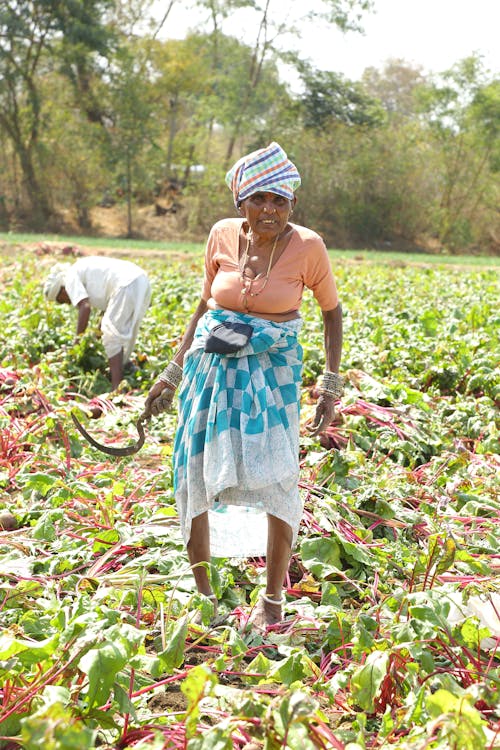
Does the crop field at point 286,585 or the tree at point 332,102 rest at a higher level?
the tree at point 332,102

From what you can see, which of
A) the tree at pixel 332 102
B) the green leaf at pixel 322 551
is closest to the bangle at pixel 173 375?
the green leaf at pixel 322 551

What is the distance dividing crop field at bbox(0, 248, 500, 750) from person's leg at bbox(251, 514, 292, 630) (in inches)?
2.0

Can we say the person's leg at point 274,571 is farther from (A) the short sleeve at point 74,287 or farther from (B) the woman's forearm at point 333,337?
(A) the short sleeve at point 74,287

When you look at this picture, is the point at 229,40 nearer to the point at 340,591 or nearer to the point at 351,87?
the point at 351,87

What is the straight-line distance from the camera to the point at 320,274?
111 inches

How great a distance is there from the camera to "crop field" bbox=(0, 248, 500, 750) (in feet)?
6.21

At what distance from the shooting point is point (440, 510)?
380 cm

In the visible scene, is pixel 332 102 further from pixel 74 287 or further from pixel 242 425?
pixel 242 425

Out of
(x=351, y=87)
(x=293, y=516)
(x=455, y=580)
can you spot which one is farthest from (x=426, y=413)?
(x=351, y=87)

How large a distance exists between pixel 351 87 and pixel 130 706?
33.6 m

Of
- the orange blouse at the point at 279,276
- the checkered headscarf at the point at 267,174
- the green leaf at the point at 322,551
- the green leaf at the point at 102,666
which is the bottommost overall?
the green leaf at the point at 322,551

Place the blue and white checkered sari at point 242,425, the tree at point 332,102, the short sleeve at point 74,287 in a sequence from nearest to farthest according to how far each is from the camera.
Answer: the blue and white checkered sari at point 242,425 < the short sleeve at point 74,287 < the tree at point 332,102

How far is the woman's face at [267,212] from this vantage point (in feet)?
8.81

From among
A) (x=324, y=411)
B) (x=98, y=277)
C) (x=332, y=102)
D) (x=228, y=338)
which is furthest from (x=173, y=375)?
(x=332, y=102)
